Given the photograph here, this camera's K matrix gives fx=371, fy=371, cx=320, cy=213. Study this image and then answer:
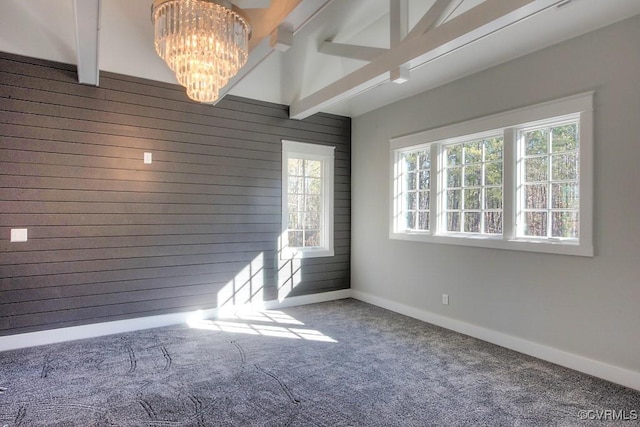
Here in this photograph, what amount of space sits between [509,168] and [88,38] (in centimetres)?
394

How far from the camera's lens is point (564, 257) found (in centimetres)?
328

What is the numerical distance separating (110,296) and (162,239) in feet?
2.65

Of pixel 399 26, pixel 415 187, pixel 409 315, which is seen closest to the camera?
pixel 399 26

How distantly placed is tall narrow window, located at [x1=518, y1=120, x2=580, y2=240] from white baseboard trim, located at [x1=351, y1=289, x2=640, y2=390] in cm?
104

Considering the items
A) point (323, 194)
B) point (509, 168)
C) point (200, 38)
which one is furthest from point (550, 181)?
point (200, 38)

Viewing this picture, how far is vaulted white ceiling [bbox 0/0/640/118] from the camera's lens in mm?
→ 2660

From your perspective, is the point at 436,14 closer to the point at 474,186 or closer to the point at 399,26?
the point at 399,26

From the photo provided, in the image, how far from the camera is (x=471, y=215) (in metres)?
4.21

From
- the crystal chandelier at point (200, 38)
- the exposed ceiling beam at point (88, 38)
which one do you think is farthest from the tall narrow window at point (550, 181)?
the exposed ceiling beam at point (88, 38)

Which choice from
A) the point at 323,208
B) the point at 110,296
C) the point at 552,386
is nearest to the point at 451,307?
the point at 552,386

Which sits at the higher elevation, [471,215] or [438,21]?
[438,21]

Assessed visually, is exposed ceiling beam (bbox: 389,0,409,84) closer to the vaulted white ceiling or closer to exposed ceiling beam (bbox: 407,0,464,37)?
the vaulted white ceiling

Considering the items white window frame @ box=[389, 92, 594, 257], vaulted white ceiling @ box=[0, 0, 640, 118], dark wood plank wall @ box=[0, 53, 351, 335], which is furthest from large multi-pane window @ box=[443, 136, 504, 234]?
dark wood plank wall @ box=[0, 53, 351, 335]

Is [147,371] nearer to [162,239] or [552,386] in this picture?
[162,239]
